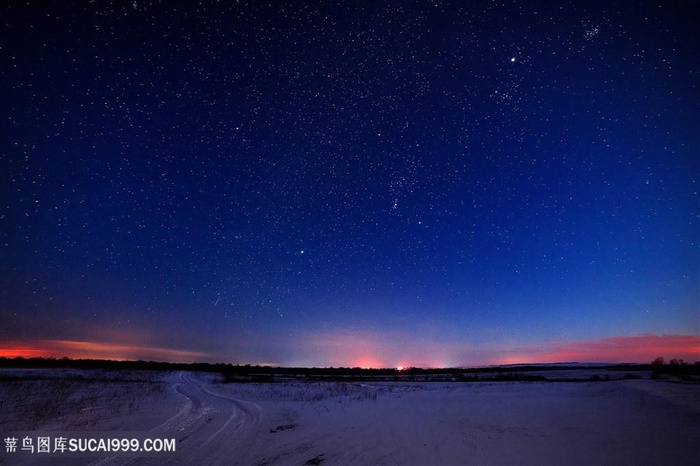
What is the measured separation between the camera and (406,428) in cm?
1136

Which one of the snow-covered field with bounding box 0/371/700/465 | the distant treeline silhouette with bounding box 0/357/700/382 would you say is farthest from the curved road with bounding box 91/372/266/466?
the distant treeline silhouette with bounding box 0/357/700/382

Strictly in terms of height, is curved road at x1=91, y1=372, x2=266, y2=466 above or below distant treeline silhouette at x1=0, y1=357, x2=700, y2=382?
above

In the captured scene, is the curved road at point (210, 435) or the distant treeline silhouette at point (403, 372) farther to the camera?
the distant treeline silhouette at point (403, 372)

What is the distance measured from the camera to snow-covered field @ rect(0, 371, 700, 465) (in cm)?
830

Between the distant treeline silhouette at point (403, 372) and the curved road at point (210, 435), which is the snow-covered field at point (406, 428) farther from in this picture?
the distant treeline silhouette at point (403, 372)

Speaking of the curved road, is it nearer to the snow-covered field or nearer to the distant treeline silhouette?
the snow-covered field

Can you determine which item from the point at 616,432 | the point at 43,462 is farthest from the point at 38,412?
the point at 616,432

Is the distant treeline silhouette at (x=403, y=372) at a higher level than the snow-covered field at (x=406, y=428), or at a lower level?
lower

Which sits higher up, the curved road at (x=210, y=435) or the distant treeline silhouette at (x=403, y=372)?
the curved road at (x=210, y=435)

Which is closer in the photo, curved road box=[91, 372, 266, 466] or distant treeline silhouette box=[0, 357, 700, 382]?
curved road box=[91, 372, 266, 466]

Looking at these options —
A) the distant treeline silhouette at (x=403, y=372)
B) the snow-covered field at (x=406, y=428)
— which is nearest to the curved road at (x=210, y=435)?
the snow-covered field at (x=406, y=428)

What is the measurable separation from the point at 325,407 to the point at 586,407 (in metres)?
10.9

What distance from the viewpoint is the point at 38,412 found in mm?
14445

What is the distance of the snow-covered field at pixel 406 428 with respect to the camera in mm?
8297
